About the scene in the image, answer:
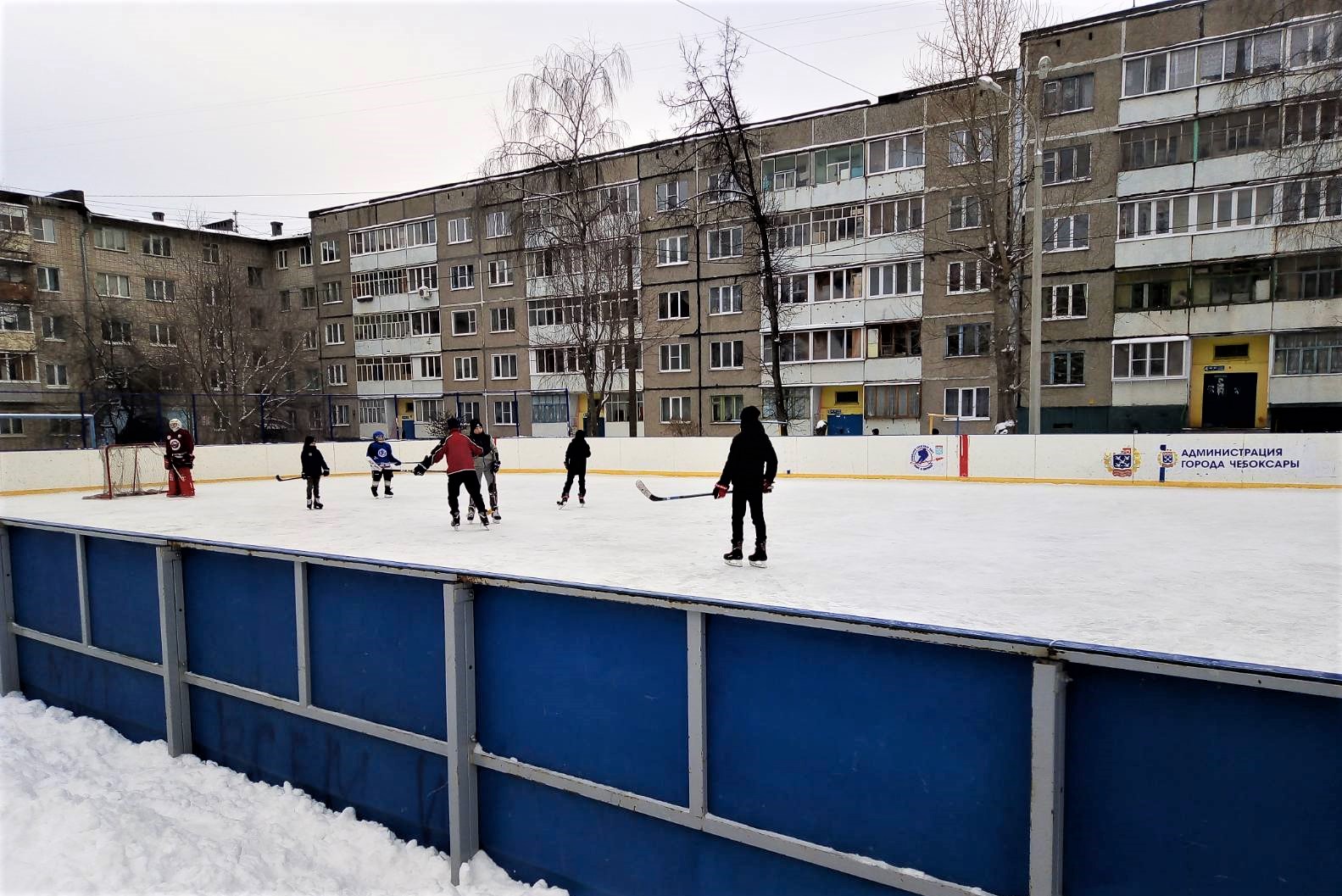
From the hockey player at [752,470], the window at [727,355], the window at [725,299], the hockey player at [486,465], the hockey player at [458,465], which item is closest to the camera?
the hockey player at [752,470]

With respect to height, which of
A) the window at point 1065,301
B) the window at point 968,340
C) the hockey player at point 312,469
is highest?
the window at point 1065,301

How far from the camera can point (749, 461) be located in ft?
26.2

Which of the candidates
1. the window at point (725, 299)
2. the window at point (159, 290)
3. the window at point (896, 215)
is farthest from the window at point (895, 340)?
the window at point (159, 290)

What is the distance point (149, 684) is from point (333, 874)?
2871mm

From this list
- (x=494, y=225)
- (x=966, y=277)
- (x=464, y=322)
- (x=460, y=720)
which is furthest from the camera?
(x=464, y=322)

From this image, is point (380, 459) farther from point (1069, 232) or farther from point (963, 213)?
point (1069, 232)

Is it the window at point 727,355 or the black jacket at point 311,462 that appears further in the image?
the window at point 727,355

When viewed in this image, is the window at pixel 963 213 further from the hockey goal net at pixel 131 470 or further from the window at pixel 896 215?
the hockey goal net at pixel 131 470

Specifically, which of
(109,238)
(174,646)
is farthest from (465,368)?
(174,646)

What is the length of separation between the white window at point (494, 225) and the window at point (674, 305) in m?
10.5

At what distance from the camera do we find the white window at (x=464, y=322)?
4450 centimetres

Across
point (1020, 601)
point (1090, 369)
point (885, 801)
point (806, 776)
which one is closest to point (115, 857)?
point (806, 776)

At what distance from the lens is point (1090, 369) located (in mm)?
29453

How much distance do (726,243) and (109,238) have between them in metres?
37.0
